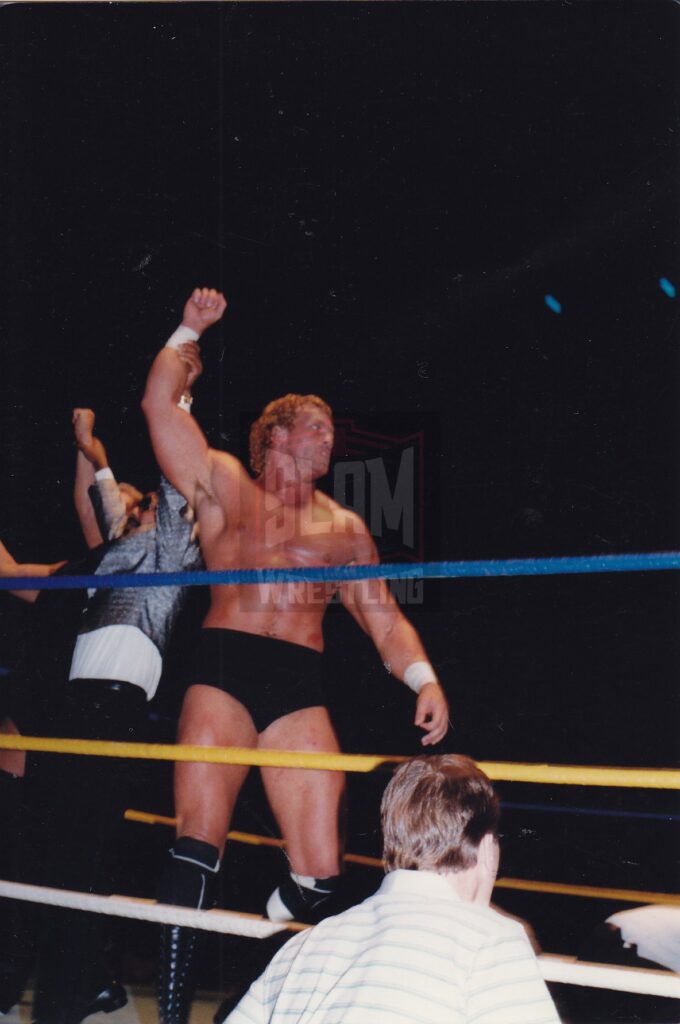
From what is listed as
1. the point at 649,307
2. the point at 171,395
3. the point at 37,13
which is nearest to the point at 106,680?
the point at 171,395

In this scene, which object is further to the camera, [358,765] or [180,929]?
[180,929]

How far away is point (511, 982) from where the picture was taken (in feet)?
2.91

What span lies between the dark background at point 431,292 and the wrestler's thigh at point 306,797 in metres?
1.40

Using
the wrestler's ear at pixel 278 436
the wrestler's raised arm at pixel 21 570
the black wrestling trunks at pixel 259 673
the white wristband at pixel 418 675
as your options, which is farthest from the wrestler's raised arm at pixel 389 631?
the wrestler's raised arm at pixel 21 570

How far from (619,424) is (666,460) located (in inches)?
11.7

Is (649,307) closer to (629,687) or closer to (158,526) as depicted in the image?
(629,687)

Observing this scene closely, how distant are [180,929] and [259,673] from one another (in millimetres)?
560

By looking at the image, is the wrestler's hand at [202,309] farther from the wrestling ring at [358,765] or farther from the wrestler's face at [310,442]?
the wrestling ring at [358,765]

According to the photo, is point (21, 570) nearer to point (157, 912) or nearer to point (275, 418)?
point (275, 418)

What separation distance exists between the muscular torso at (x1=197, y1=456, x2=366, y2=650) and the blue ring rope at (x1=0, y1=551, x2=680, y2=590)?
25 centimetres

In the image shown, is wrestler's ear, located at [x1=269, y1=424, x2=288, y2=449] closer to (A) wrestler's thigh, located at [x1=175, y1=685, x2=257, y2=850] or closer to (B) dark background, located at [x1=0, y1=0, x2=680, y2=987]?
(A) wrestler's thigh, located at [x1=175, y1=685, x2=257, y2=850]

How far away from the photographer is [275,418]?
8.18 ft

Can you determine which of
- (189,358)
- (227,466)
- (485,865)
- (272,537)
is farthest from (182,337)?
(485,865)

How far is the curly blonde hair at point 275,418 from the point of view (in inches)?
97.2
